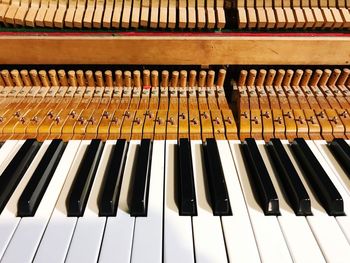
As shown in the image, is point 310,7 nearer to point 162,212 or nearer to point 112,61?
point 112,61

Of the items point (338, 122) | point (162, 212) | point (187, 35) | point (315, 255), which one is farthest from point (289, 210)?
point (187, 35)

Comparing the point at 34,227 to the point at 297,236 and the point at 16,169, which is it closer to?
the point at 16,169

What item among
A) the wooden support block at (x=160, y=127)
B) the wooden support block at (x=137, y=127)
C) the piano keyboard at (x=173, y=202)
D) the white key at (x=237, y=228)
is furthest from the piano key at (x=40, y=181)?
the white key at (x=237, y=228)

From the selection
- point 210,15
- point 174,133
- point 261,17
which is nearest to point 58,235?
point 174,133

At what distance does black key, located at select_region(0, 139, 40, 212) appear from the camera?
114 cm

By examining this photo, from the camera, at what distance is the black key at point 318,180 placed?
1.11m

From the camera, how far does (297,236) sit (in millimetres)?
1032

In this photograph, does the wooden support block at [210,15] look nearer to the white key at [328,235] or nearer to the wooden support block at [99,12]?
the wooden support block at [99,12]

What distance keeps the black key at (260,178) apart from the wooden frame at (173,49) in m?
0.52

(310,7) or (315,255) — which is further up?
(310,7)

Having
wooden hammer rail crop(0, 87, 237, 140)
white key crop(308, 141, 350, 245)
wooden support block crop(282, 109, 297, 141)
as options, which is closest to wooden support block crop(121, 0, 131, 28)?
wooden hammer rail crop(0, 87, 237, 140)

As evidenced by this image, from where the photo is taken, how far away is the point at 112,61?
164 centimetres

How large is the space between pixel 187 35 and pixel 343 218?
1.12 metres

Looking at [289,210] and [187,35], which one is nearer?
[289,210]
